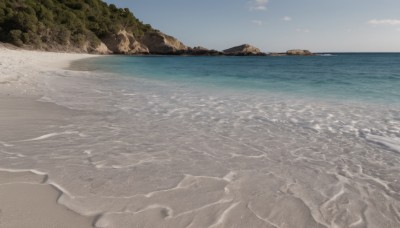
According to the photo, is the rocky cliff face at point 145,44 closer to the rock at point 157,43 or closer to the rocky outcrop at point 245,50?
the rock at point 157,43

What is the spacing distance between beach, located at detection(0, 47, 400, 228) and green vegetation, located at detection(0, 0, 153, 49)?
52765mm

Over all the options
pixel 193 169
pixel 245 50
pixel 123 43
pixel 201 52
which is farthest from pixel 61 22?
pixel 193 169

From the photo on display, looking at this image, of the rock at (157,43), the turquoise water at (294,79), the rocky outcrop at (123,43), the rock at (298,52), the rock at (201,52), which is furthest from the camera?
the rock at (298,52)

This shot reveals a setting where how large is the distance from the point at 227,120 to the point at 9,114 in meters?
4.52

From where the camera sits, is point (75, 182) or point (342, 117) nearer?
point (75, 182)

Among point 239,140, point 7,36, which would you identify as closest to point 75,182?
point 239,140

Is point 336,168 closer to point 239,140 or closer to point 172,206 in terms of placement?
point 239,140

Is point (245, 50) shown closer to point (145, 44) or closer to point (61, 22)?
point (145, 44)

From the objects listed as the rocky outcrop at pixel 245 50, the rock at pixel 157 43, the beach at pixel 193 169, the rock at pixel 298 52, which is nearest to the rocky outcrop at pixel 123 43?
the rock at pixel 157 43

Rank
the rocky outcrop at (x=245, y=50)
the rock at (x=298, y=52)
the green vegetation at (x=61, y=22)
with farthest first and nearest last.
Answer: the rock at (x=298, y=52) → the rocky outcrop at (x=245, y=50) → the green vegetation at (x=61, y=22)

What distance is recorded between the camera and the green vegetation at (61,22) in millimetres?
52125

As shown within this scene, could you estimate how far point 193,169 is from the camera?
4016 millimetres

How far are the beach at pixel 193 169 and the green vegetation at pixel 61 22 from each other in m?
52.8

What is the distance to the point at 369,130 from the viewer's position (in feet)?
20.5
